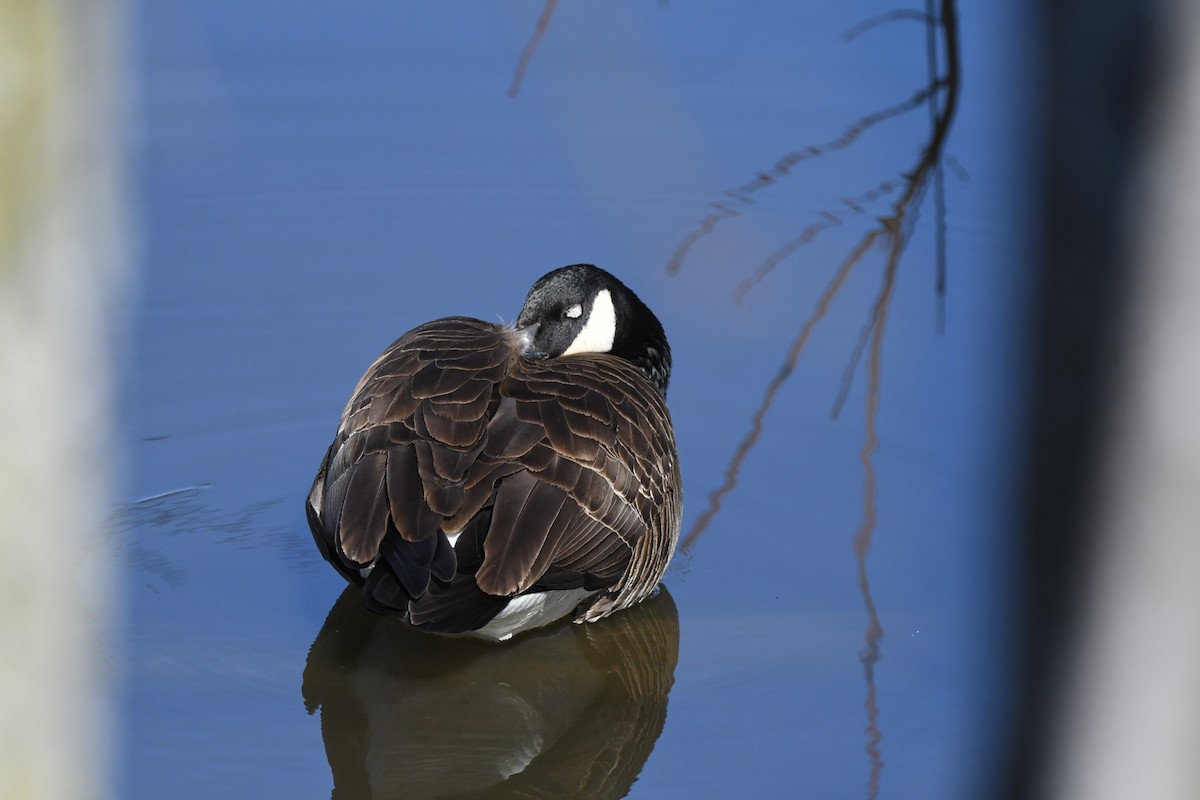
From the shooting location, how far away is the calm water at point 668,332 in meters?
4.25

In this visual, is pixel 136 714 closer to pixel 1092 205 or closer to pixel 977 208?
pixel 1092 205

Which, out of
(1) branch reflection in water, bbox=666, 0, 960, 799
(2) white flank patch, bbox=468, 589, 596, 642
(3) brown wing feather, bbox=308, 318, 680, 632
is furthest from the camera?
(1) branch reflection in water, bbox=666, 0, 960, 799

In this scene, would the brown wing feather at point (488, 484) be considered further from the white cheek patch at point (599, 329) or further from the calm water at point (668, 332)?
the white cheek patch at point (599, 329)

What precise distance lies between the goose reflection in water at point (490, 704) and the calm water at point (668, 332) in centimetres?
1

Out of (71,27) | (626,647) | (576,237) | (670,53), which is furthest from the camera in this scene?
(670,53)

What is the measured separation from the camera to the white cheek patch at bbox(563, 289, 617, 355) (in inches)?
226

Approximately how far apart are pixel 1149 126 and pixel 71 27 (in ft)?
1.80

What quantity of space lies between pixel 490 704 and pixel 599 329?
179cm

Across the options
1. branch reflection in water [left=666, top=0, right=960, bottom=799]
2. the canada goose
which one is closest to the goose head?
the canada goose

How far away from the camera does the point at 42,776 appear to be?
3.00 ft

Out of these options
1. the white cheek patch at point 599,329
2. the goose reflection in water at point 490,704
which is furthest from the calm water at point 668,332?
the white cheek patch at point 599,329

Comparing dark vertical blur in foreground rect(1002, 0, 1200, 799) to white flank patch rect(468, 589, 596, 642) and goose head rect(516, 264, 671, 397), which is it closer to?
white flank patch rect(468, 589, 596, 642)

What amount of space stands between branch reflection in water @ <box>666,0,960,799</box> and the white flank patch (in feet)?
2.32

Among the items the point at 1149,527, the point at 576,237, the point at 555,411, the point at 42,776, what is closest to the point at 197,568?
the point at 555,411
